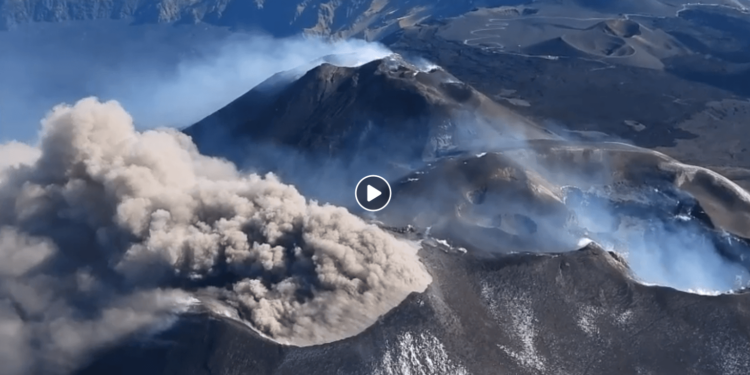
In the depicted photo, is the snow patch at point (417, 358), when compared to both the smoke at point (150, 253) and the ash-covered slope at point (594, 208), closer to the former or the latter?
the smoke at point (150, 253)

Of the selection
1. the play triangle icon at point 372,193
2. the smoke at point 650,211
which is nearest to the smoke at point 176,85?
the play triangle icon at point 372,193

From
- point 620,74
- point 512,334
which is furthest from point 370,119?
point 620,74

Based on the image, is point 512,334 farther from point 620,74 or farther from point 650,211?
point 620,74

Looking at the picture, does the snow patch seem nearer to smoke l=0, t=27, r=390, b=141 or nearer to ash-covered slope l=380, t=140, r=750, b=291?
ash-covered slope l=380, t=140, r=750, b=291

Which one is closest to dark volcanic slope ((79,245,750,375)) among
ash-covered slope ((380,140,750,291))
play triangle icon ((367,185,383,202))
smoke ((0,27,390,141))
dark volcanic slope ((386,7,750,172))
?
ash-covered slope ((380,140,750,291))

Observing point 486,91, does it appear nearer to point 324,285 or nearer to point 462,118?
point 462,118

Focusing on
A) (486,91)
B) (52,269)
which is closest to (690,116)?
(486,91)
